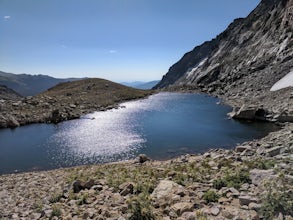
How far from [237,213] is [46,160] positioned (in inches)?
974

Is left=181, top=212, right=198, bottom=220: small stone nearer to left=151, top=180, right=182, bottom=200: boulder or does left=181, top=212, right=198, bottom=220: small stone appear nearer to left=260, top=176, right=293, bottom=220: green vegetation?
left=151, top=180, right=182, bottom=200: boulder

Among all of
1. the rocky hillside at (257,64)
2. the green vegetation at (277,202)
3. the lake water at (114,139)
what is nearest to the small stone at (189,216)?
the green vegetation at (277,202)

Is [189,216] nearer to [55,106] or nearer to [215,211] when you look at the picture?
[215,211]

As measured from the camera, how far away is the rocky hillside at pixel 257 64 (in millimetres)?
44938

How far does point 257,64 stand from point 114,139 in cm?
5907

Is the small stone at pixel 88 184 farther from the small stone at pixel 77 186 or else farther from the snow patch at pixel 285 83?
the snow patch at pixel 285 83

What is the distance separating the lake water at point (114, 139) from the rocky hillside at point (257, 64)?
21.9 ft

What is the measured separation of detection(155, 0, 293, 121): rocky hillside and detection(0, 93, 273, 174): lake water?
6.68 metres

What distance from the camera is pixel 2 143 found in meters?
36.2

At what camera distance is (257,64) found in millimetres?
80562

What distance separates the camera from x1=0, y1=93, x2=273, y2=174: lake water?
29281mm

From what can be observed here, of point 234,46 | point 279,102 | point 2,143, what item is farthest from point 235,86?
point 2,143

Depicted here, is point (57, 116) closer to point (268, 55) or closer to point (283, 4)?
point (268, 55)

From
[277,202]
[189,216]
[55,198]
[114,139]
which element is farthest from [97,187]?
[114,139]
